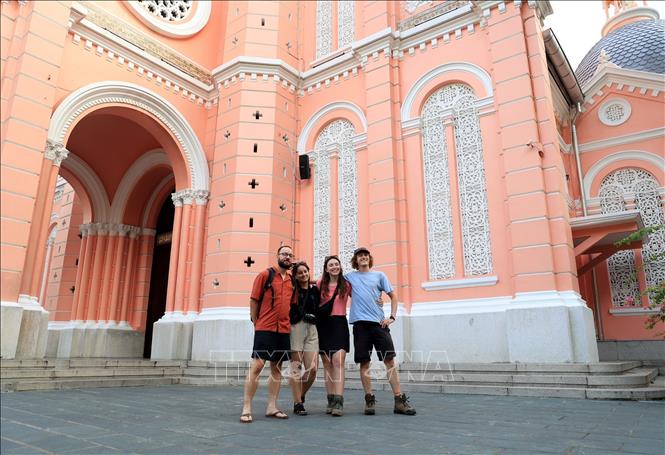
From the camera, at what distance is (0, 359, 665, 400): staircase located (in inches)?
227

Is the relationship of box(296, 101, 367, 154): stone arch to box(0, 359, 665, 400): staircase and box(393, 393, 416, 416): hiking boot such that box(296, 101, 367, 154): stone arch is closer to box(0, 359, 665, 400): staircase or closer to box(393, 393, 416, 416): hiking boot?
box(0, 359, 665, 400): staircase

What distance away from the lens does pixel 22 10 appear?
8.59 metres

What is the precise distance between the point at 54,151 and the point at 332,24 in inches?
300

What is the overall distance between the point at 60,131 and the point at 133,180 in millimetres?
4834

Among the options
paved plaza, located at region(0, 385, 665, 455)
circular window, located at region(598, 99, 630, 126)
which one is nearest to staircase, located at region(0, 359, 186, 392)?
paved plaza, located at region(0, 385, 665, 455)

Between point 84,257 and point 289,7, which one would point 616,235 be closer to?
point 289,7

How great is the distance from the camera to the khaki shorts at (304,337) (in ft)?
14.7

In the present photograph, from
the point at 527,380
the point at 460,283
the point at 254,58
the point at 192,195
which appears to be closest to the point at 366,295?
the point at 527,380

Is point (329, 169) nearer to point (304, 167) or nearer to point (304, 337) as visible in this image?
point (304, 167)

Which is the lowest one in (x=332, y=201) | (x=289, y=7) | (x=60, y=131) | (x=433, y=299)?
(x=433, y=299)

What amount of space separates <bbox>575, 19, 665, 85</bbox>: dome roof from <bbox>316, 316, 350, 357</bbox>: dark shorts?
40.1 feet

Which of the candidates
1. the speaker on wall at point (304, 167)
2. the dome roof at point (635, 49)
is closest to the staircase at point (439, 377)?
the speaker on wall at point (304, 167)

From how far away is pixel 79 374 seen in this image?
7.29 metres

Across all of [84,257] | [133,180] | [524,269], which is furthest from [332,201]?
[84,257]
